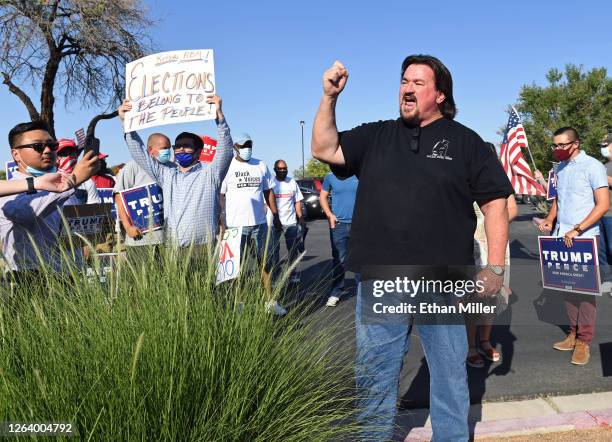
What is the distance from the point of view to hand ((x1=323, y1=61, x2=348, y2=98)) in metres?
2.71

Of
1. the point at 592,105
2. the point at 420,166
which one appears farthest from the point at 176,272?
the point at 592,105

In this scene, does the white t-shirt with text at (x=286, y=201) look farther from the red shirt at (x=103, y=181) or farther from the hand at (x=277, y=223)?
the red shirt at (x=103, y=181)

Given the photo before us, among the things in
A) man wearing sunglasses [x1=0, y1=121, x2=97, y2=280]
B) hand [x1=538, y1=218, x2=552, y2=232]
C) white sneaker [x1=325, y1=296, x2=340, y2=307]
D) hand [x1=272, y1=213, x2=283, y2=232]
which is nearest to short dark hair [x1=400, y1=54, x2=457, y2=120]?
man wearing sunglasses [x1=0, y1=121, x2=97, y2=280]

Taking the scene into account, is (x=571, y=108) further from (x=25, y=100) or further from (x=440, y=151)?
(x=440, y=151)

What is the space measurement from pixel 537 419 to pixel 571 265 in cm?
173

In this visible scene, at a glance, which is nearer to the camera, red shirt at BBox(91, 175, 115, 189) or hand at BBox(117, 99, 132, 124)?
hand at BBox(117, 99, 132, 124)

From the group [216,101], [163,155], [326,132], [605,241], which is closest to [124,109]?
[216,101]

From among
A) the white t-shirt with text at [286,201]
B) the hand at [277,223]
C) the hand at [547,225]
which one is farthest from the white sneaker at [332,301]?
the hand at [547,225]

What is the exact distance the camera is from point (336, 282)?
727 centimetres

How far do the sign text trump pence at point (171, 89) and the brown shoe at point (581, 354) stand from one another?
11.6 ft

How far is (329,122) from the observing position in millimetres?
2809

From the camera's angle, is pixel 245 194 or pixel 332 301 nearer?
pixel 245 194

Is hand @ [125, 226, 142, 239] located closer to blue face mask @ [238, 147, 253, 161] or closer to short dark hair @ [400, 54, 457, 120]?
blue face mask @ [238, 147, 253, 161]

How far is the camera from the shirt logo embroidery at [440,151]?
2783 millimetres
